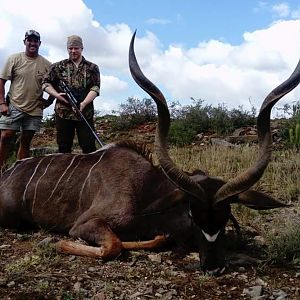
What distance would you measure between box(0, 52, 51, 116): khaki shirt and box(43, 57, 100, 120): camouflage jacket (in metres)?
0.30

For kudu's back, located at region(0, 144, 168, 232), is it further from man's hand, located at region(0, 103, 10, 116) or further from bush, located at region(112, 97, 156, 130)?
bush, located at region(112, 97, 156, 130)

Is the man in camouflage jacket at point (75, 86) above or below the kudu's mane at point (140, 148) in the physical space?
above

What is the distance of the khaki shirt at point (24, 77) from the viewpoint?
7109 mm

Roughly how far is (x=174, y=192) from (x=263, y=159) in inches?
30.2

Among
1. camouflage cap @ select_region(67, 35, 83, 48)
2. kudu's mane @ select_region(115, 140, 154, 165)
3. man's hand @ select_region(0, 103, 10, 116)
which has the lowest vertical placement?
kudu's mane @ select_region(115, 140, 154, 165)

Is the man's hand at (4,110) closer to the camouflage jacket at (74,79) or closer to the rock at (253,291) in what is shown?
the camouflage jacket at (74,79)

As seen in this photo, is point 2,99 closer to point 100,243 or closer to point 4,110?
point 4,110

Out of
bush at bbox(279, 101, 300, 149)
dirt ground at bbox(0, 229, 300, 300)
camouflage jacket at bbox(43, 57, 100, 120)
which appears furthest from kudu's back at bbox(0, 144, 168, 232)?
bush at bbox(279, 101, 300, 149)

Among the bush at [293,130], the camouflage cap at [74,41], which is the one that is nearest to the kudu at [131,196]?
the camouflage cap at [74,41]

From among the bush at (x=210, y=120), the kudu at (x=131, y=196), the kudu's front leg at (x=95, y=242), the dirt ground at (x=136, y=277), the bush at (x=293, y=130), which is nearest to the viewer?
the dirt ground at (x=136, y=277)

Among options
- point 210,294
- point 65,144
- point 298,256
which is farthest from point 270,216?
point 65,144

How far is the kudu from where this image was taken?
13.9 ft

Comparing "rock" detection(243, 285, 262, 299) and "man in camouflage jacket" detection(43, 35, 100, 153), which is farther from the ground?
"man in camouflage jacket" detection(43, 35, 100, 153)

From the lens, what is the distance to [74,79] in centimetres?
682
